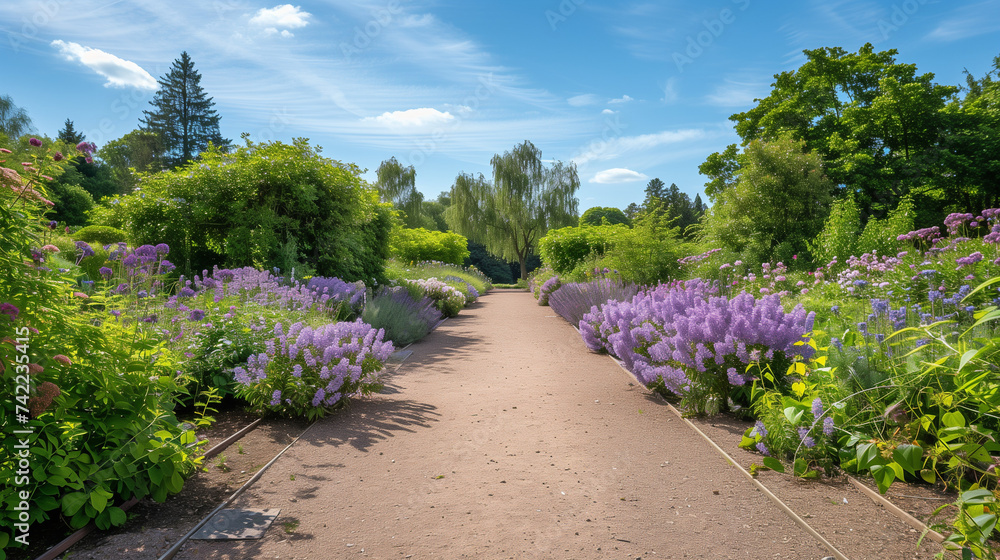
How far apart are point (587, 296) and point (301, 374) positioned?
248 inches

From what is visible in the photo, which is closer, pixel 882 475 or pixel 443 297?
pixel 882 475

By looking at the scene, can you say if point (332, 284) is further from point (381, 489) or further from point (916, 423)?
point (916, 423)

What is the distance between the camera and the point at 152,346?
2506mm

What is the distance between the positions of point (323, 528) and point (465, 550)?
78cm

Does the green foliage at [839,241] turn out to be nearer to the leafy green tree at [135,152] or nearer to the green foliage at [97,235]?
the green foliage at [97,235]

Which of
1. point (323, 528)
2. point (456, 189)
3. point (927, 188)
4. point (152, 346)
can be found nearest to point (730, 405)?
point (323, 528)

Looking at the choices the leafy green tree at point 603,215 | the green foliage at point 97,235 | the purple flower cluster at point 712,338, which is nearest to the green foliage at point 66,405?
the purple flower cluster at point 712,338

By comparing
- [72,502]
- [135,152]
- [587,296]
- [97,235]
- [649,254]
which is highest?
[135,152]

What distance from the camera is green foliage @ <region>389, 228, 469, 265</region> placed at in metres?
24.3

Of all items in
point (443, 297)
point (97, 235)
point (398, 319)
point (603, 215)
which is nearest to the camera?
point (398, 319)

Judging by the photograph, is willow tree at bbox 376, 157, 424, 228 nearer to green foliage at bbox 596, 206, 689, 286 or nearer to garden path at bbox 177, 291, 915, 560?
green foliage at bbox 596, 206, 689, 286

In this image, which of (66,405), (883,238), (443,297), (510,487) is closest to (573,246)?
(443,297)

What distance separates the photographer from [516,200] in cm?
2992

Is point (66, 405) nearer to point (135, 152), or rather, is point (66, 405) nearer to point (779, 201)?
point (779, 201)
